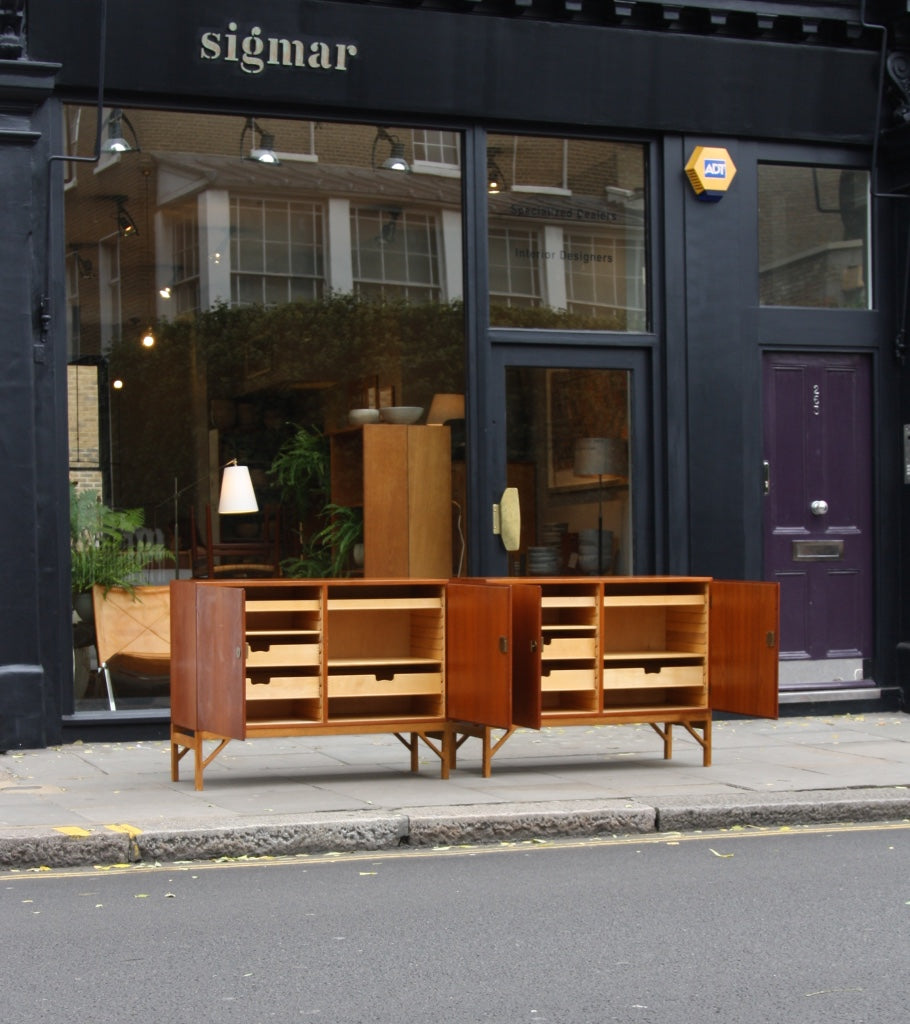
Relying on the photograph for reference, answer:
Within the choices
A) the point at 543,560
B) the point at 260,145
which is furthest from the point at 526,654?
the point at 260,145

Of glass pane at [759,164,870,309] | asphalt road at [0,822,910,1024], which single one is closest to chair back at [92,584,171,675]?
asphalt road at [0,822,910,1024]

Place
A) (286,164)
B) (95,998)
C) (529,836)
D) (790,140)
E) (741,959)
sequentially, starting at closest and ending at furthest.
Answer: (95,998), (741,959), (529,836), (286,164), (790,140)

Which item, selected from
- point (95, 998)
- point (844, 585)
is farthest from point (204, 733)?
point (844, 585)

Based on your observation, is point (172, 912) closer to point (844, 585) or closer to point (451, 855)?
point (451, 855)

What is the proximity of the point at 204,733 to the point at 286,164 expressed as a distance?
494cm

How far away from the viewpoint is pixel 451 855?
7723 mm

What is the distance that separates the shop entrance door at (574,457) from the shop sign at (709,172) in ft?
4.79

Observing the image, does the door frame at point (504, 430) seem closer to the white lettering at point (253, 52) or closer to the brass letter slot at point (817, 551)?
the brass letter slot at point (817, 551)

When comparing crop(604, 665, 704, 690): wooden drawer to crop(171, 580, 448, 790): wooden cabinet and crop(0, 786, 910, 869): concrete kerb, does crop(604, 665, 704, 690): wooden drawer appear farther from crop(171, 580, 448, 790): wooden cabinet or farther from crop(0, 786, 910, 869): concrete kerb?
crop(0, 786, 910, 869): concrete kerb

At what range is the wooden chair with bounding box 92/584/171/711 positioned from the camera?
1143 centimetres

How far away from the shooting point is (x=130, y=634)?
37.8 feet

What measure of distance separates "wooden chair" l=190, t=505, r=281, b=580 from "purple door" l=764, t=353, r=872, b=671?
4.15m

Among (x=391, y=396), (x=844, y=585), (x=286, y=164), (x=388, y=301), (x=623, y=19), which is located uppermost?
(x=623, y=19)

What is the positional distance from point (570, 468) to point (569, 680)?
312 cm
